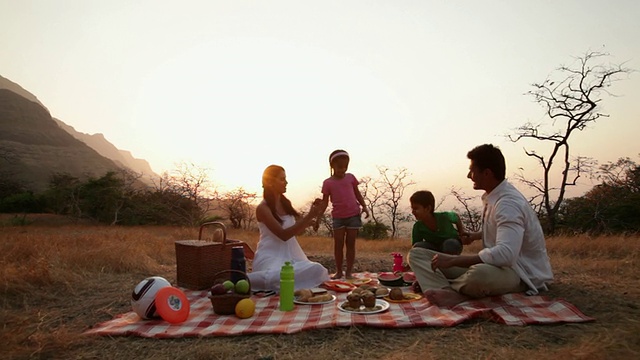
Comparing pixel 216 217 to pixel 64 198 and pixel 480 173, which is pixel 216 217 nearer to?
pixel 64 198

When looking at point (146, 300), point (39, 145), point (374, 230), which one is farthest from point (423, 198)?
point (39, 145)

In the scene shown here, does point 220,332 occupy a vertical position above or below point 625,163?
below

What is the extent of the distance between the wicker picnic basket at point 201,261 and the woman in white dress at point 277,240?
1.18 ft

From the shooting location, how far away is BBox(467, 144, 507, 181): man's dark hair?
3469mm

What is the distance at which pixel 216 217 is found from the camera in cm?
1969

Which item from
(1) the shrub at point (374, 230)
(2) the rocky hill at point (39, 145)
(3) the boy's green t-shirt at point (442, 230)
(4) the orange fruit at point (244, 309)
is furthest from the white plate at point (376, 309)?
(2) the rocky hill at point (39, 145)

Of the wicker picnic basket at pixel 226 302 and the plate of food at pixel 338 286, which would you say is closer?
the wicker picnic basket at pixel 226 302

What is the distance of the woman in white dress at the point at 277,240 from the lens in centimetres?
435

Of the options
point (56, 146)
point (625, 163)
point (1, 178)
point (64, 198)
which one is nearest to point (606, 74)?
point (625, 163)

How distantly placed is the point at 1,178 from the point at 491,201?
32.1m

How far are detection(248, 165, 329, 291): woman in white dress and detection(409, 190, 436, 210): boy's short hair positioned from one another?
100cm

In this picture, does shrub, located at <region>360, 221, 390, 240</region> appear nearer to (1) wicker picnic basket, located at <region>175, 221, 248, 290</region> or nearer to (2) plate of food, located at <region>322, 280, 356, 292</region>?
(2) plate of food, located at <region>322, 280, 356, 292</region>

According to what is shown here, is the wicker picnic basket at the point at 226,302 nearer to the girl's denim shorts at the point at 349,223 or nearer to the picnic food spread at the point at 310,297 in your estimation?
the picnic food spread at the point at 310,297

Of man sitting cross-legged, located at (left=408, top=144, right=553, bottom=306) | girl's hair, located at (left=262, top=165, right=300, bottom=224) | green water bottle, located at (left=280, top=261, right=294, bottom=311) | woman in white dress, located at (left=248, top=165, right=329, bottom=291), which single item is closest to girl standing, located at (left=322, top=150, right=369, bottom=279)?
woman in white dress, located at (left=248, top=165, right=329, bottom=291)
